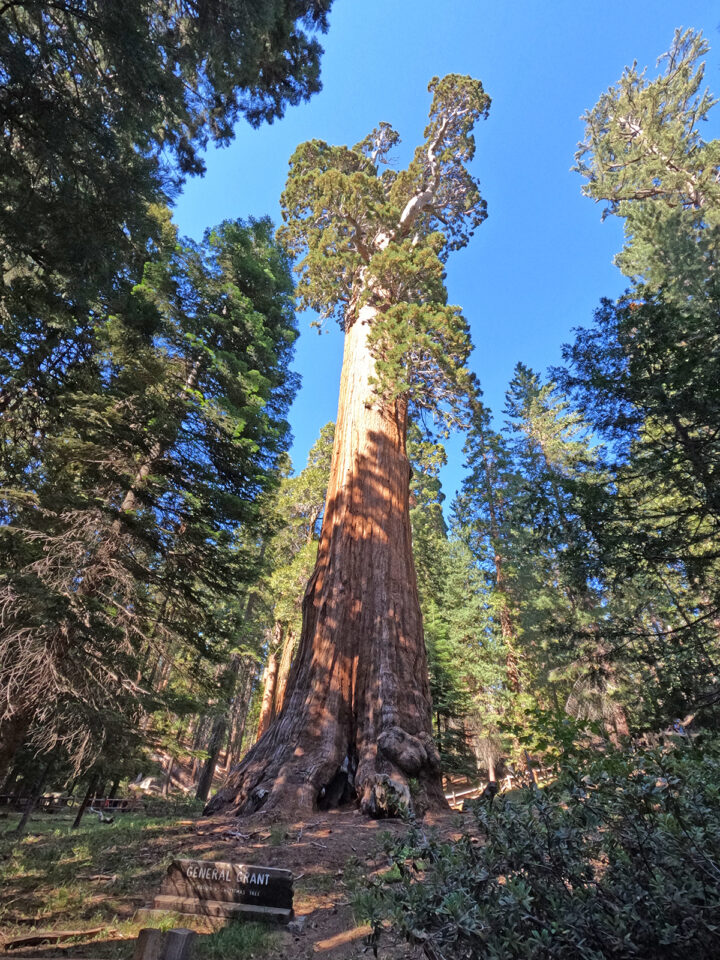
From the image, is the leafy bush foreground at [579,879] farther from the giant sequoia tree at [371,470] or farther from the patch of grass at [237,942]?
the patch of grass at [237,942]

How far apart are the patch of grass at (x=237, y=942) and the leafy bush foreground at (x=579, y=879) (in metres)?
1.92

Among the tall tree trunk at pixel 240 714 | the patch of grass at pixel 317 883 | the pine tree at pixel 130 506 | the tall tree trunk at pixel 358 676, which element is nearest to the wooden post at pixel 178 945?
the patch of grass at pixel 317 883

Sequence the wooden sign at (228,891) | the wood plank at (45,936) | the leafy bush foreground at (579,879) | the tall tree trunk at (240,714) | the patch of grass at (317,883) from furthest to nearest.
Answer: the tall tree trunk at (240,714)
the patch of grass at (317,883)
the wooden sign at (228,891)
the wood plank at (45,936)
the leafy bush foreground at (579,879)

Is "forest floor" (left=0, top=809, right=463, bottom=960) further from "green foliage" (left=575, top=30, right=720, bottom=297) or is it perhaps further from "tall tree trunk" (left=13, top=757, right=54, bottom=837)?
"green foliage" (left=575, top=30, right=720, bottom=297)

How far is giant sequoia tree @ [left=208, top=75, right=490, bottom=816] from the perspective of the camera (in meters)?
5.33

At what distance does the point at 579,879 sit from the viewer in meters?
1.56

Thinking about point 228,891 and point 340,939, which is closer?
point 340,939

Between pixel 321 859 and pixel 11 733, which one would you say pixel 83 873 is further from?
pixel 11 733

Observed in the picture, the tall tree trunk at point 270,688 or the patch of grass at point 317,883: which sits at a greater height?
the tall tree trunk at point 270,688

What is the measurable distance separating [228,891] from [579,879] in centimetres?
305

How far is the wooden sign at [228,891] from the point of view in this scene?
10.8 ft

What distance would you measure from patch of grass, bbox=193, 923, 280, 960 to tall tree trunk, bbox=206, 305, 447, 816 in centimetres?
138

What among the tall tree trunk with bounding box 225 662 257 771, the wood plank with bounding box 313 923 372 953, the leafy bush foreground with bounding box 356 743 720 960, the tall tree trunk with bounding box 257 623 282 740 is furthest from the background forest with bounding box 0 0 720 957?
the tall tree trunk with bounding box 225 662 257 771

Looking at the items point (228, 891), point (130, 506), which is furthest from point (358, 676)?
point (130, 506)
